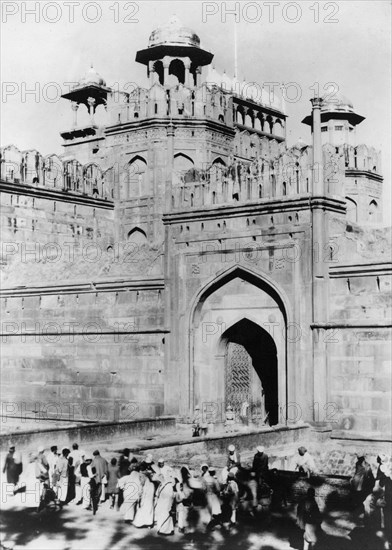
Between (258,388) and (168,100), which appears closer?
(258,388)

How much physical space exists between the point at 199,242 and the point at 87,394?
15.6 ft

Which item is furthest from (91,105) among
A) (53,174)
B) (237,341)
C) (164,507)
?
(164,507)

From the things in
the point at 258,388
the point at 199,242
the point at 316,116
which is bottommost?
the point at 258,388

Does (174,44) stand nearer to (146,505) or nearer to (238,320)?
(238,320)

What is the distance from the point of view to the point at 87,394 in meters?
20.3

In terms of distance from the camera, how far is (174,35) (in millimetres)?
30312

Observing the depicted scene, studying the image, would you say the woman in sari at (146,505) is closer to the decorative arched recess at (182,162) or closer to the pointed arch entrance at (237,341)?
the pointed arch entrance at (237,341)

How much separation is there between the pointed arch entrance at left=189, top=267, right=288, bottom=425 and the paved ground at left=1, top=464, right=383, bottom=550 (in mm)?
6830

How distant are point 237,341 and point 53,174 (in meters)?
10.8

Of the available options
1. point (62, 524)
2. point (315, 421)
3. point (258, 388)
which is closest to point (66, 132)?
point (258, 388)

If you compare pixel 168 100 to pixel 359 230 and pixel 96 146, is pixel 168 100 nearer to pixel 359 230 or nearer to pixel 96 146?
pixel 96 146

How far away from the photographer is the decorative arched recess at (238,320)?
17656 mm

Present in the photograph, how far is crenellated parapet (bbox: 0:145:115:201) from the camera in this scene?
25.6 metres

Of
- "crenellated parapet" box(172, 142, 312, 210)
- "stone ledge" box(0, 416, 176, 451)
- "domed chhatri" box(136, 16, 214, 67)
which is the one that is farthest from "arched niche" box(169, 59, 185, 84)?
"stone ledge" box(0, 416, 176, 451)
